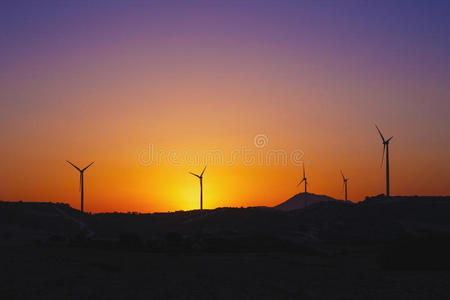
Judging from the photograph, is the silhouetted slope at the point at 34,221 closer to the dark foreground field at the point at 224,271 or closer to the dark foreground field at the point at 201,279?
the dark foreground field at the point at 224,271

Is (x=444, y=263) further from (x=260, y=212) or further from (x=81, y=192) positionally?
(x=81, y=192)

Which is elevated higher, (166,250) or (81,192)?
(81,192)

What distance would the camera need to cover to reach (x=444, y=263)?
42.1m

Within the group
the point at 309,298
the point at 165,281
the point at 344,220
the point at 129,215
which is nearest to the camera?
the point at 309,298

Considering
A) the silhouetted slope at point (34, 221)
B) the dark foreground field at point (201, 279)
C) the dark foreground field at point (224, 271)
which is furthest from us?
the silhouetted slope at point (34, 221)

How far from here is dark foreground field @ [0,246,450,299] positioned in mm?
29516

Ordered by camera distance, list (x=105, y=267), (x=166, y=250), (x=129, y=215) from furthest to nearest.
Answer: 1. (x=129, y=215)
2. (x=166, y=250)
3. (x=105, y=267)

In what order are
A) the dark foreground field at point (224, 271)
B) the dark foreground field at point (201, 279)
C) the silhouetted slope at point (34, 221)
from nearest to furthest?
the dark foreground field at point (201, 279) < the dark foreground field at point (224, 271) < the silhouetted slope at point (34, 221)

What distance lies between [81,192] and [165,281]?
334ft

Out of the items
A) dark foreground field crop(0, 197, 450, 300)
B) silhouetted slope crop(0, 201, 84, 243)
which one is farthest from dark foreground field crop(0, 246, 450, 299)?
silhouetted slope crop(0, 201, 84, 243)

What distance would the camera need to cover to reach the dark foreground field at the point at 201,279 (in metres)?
29.5

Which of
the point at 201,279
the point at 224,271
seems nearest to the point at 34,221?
the point at 224,271

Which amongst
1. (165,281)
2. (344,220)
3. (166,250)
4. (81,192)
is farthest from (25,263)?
(81,192)

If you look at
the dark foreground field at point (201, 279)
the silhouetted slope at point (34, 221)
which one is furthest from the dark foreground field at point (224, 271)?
the silhouetted slope at point (34, 221)
